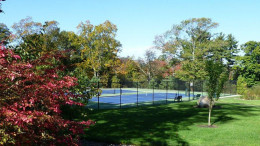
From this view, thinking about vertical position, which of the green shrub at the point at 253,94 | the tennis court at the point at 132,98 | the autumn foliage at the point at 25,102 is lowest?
the tennis court at the point at 132,98

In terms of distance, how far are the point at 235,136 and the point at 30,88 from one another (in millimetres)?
→ 8361

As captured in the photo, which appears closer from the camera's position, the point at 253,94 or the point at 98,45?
the point at 253,94

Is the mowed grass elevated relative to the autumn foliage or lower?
lower

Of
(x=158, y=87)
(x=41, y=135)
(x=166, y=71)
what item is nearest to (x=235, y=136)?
(x=41, y=135)

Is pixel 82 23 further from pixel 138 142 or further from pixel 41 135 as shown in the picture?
pixel 41 135

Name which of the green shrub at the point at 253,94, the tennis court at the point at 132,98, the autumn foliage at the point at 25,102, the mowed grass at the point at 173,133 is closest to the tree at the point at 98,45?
the tennis court at the point at 132,98

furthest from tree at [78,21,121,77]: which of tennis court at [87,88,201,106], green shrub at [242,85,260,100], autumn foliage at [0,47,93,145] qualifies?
autumn foliage at [0,47,93,145]

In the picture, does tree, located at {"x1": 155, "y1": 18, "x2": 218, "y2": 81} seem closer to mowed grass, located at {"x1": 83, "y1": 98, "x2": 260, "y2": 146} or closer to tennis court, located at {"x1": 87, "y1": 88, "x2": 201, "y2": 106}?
tennis court, located at {"x1": 87, "y1": 88, "x2": 201, "y2": 106}

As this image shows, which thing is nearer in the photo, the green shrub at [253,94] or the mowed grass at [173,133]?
the mowed grass at [173,133]

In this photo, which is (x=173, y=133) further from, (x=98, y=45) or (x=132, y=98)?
(x=98, y=45)

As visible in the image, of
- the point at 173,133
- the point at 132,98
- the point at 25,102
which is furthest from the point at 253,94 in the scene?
the point at 25,102

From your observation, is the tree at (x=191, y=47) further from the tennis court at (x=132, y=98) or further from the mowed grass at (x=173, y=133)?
the mowed grass at (x=173, y=133)

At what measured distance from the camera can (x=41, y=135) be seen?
4.05 metres

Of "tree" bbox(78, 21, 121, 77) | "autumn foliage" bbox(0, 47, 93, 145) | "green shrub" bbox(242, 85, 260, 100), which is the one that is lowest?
"green shrub" bbox(242, 85, 260, 100)
